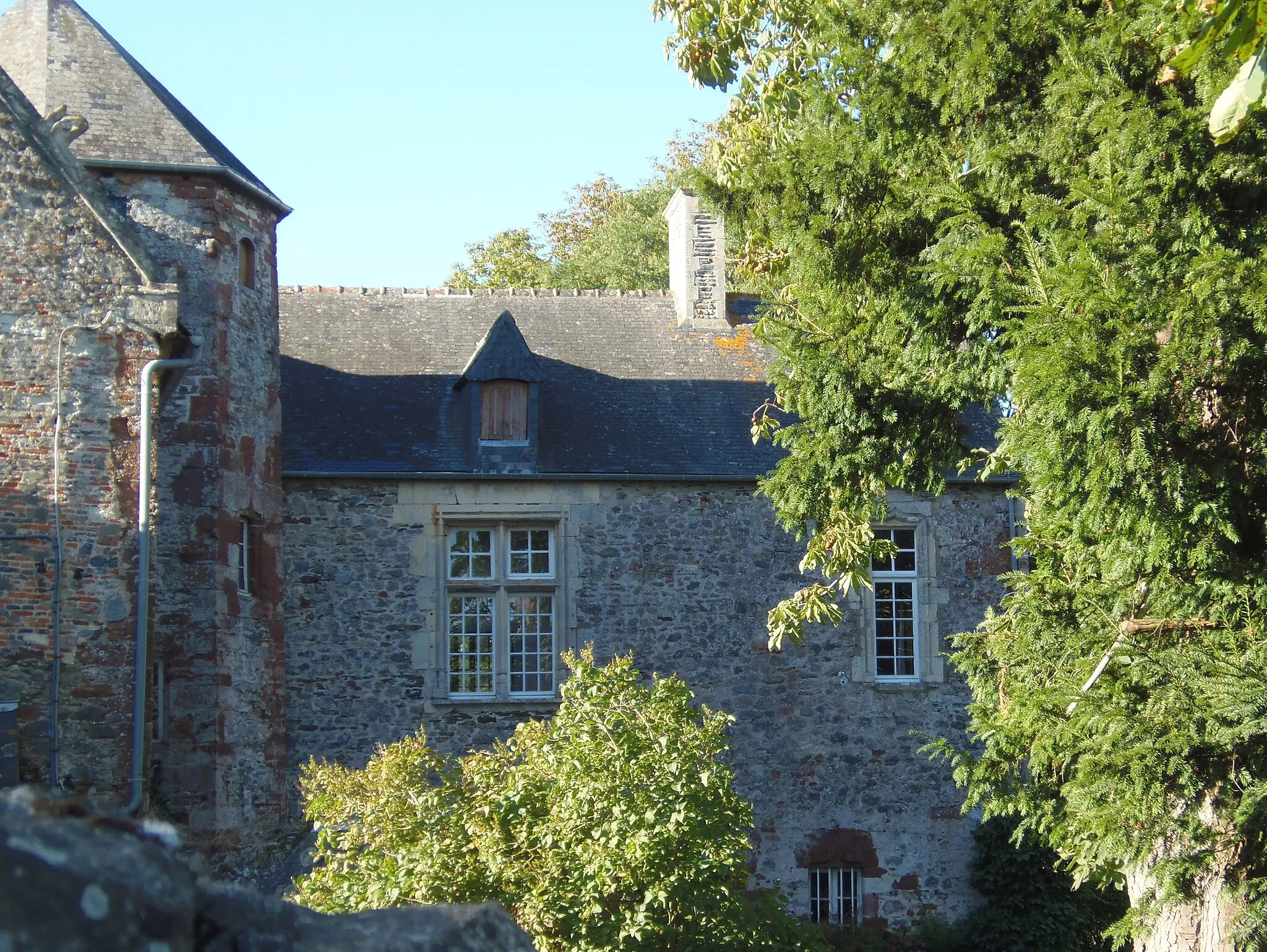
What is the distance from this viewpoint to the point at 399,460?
14.2 meters

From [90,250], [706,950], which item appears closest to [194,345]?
[90,250]

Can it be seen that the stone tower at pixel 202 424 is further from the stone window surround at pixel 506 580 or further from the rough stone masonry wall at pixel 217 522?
the stone window surround at pixel 506 580

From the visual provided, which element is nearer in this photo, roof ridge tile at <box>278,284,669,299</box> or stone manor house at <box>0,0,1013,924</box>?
stone manor house at <box>0,0,1013,924</box>

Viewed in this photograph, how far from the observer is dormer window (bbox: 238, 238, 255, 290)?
13117mm

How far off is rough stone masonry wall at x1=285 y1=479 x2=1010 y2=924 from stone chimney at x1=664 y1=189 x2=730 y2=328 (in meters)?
2.81

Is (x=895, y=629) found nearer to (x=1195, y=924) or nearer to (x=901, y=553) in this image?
(x=901, y=553)

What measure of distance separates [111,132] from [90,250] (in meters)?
2.33

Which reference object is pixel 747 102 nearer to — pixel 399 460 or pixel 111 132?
pixel 399 460

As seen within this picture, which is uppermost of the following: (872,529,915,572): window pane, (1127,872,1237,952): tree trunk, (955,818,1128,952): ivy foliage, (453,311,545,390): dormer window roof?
(453,311,545,390): dormer window roof

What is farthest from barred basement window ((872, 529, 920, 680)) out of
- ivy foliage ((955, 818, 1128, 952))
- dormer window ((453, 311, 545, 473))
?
dormer window ((453, 311, 545, 473))

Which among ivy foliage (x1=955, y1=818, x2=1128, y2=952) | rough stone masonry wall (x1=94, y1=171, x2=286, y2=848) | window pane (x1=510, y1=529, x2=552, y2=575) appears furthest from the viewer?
window pane (x1=510, y1=529, x2=552, y2=575)

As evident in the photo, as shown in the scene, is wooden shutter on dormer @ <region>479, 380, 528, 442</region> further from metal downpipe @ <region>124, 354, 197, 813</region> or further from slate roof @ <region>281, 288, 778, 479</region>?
metal downpipe @ <region>124, 354, 197, 813</region>

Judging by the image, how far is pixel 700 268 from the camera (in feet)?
54.2

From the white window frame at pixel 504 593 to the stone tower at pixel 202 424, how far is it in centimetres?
171
